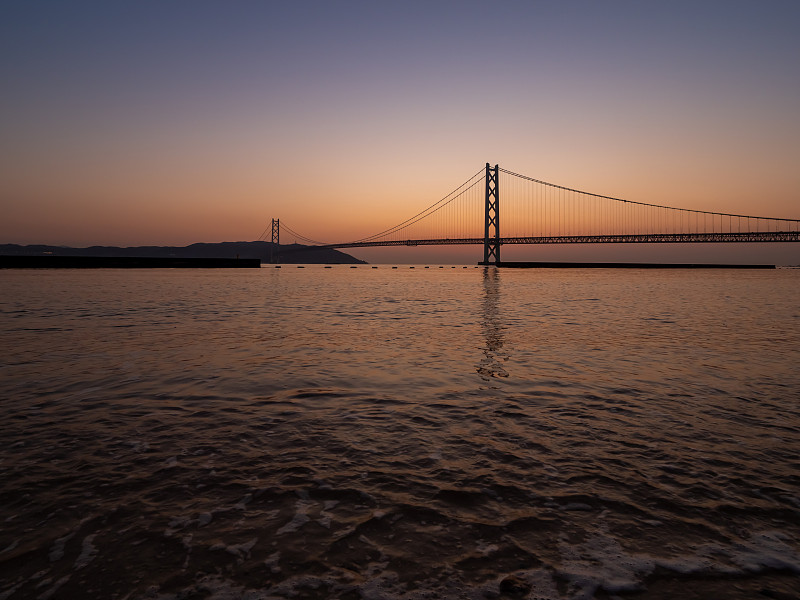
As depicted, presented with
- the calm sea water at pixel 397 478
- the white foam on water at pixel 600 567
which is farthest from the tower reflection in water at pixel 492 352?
the white foam on water at pixel 600 567

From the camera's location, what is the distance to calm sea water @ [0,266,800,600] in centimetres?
226

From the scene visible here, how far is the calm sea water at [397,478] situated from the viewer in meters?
2.26

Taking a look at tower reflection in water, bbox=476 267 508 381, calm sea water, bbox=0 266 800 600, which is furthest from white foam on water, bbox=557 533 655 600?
tower reflection in water, bbox=476 267 508 381

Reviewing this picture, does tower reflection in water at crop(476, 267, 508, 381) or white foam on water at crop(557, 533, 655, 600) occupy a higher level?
white foam on water at crop(557, 533, 655, 600)

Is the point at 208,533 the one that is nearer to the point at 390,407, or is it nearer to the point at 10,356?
the point at 390,407

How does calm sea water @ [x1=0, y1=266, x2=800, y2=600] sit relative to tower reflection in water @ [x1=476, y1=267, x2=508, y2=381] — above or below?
above

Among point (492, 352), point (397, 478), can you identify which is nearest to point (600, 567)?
point (397, 478)

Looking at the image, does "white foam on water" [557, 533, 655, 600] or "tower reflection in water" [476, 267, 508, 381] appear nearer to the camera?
"white foam on water" [557, 533, 655, 600]

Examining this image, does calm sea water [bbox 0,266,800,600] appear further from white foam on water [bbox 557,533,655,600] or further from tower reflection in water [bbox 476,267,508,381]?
tower reflection in water [bbox 476,267,508,381]

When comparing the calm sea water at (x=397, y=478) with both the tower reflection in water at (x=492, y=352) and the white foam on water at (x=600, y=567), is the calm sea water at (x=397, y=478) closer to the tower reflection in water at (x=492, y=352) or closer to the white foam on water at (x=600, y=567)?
the white foam on water at (x=600, y=567)

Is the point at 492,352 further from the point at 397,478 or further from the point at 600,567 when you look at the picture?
the point at 600,567

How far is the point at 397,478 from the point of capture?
3.28 metres

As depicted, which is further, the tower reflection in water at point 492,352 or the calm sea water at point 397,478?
the tower reflection in water at point 492,352

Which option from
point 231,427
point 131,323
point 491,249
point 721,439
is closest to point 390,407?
point 231,427
